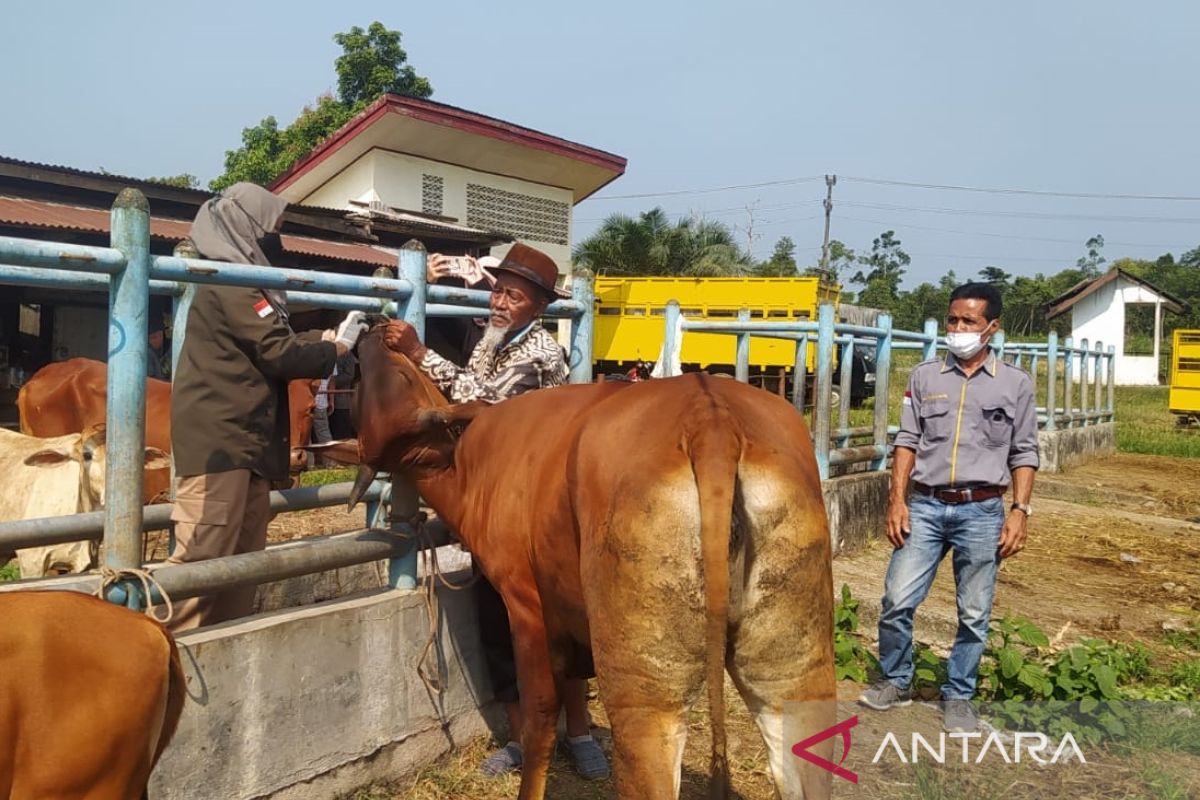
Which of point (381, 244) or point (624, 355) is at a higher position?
point (381, 244)

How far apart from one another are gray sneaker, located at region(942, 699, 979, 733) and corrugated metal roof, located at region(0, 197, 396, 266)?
700 centimetres

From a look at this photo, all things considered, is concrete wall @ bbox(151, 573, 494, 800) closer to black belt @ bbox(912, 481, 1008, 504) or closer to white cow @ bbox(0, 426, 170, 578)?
black belt @ bbox(912, 481, 1008, 504)

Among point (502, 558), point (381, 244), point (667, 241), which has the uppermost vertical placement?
point (667, 241)

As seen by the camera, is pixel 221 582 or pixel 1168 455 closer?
pixel 221 582

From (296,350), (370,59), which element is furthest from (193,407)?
(370,59)

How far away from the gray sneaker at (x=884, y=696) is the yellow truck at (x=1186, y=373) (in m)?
21.6

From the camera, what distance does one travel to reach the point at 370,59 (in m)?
27.8

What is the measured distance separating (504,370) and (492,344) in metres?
0.17

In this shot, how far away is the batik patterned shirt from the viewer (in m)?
3.79

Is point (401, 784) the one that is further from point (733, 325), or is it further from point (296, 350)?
point (733, 325)

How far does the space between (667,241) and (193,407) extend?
81.9ft

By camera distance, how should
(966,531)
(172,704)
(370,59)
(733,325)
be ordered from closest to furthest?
1. (172,704)
2. (966,531)
3. (733,325)
4. (370,59)

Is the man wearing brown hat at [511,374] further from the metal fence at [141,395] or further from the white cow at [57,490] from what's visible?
the white cow at [57,490]

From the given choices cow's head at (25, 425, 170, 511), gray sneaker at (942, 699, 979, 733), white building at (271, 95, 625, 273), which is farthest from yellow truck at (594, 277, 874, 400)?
cow's head at (25, 425, 170, 511)
